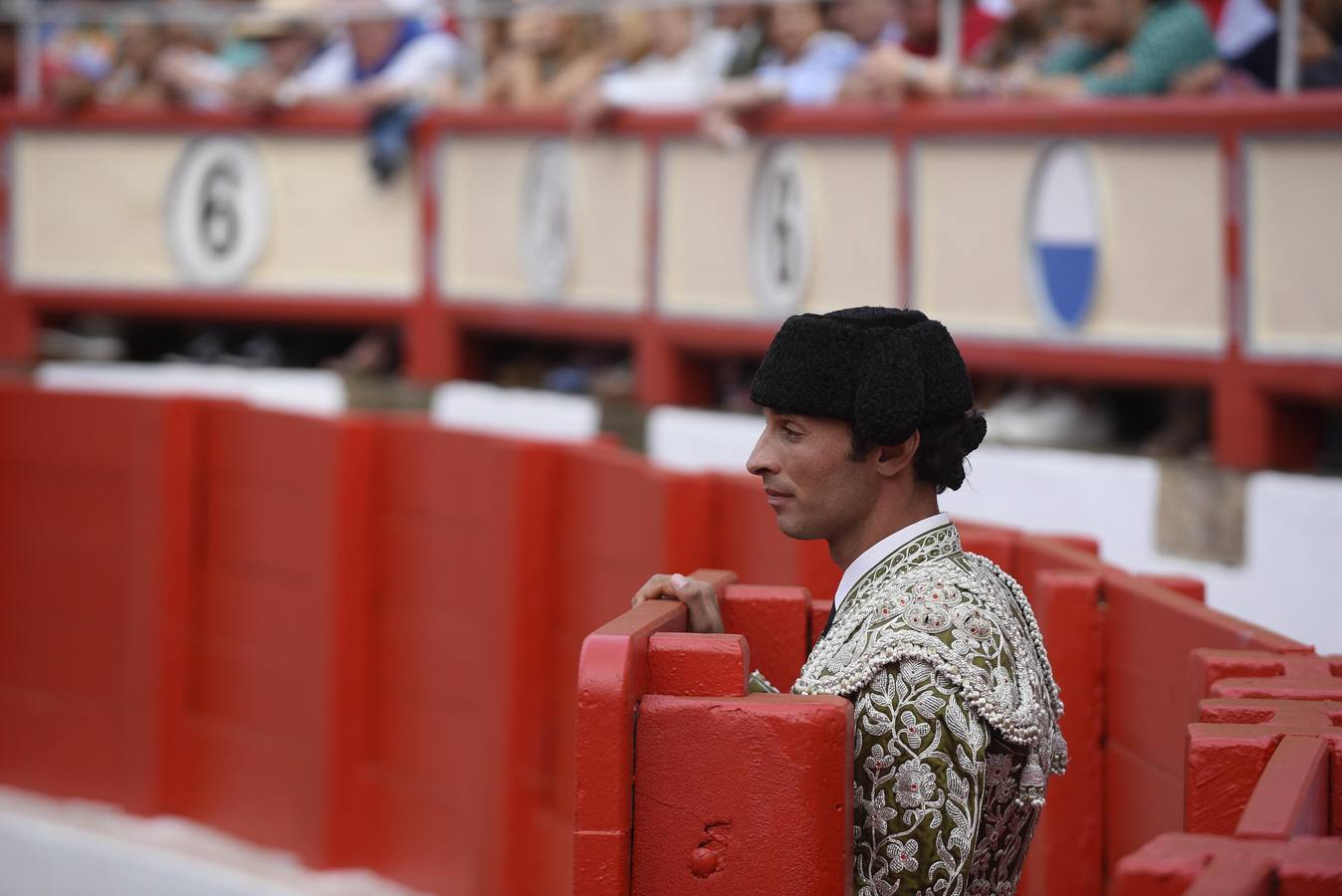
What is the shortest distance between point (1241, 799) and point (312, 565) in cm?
525

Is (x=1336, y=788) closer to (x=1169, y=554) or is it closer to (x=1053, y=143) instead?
(x=1169, y=554)

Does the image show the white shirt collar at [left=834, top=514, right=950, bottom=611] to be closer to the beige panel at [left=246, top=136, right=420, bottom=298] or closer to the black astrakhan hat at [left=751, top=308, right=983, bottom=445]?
the black astrakhan hat at [left=751, top=308, right=983, bottom=445]

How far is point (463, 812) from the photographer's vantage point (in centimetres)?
654

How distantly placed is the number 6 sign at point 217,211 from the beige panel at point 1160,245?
162 inches

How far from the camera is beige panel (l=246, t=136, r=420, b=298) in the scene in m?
8.37

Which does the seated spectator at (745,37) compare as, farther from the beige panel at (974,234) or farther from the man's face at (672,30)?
the beige panel at (974,234)

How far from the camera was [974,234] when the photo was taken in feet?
19.7

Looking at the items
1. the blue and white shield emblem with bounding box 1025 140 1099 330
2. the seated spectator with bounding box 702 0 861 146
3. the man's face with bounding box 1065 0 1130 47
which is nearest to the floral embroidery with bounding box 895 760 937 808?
the blue and white shield emblem with bounding box 1025 140 1099 330

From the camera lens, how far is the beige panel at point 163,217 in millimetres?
8414

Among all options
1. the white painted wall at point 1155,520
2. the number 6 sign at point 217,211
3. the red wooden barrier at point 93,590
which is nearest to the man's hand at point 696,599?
the white painted wall at point 1155,520

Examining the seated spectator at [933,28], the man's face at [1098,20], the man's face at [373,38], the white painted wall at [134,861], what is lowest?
the white painted wall at [134,861]

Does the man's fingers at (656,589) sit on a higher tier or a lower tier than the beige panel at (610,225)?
lower

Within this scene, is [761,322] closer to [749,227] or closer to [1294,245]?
[749,227]

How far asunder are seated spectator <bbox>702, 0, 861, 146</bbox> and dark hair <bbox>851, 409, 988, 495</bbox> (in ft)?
13.7
